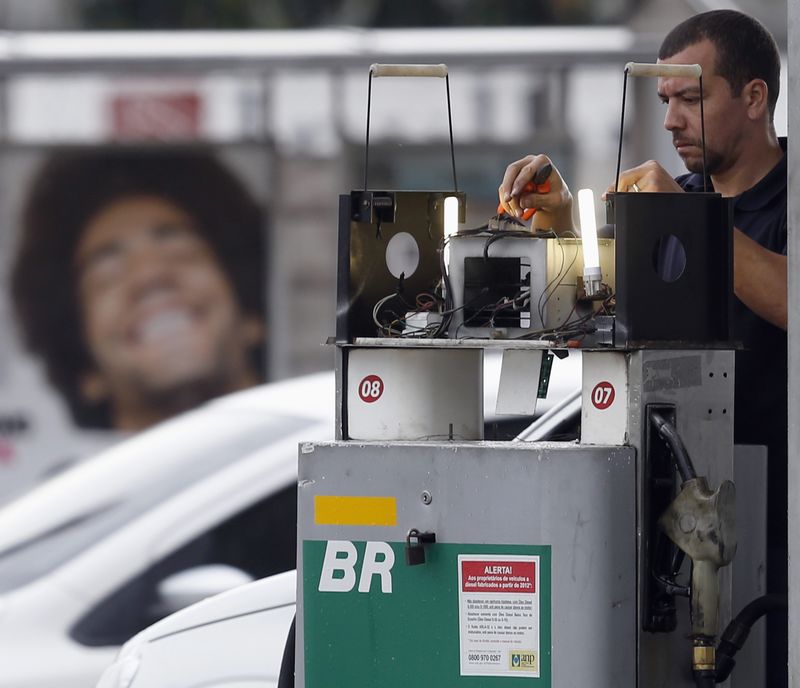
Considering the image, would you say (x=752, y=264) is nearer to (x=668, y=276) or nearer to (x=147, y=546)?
(x=668, y=276)

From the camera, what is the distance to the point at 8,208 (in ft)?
36.2

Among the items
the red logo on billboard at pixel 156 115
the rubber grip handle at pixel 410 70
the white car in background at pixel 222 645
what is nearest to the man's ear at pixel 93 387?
the red logo on billboard at pixel 156 115

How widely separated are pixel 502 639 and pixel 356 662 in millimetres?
265

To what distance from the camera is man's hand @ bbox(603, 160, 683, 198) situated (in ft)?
9.94

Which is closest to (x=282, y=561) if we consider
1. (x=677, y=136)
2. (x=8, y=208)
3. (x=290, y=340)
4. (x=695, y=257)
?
(x=677, y=136)

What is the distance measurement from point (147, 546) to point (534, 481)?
262cm

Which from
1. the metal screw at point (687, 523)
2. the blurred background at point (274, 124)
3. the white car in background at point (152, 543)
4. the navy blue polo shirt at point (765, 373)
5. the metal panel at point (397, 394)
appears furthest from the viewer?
the blurred background at point (274, 124)

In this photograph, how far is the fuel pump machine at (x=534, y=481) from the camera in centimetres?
268

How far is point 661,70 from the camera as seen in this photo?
297cm

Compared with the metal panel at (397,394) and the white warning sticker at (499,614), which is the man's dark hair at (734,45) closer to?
the metal panel at (397,394)

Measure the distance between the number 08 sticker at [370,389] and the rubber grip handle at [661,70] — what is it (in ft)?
2.29

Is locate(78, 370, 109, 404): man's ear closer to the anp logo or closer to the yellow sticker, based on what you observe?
the yellow sticker

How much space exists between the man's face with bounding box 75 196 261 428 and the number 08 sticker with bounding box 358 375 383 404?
7.98m

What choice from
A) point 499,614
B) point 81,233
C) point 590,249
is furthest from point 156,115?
point 499,614
